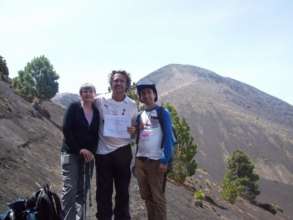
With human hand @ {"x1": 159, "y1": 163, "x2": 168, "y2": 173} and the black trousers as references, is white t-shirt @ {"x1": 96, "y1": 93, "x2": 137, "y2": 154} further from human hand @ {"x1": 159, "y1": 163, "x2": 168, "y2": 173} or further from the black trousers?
human hand @ {"x1": 159, "y1": 163, "x2": 168, "y2": 173}

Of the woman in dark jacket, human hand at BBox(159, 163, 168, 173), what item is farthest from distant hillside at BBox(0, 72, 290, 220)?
human hand at BBox(159, 163, 168, 173)

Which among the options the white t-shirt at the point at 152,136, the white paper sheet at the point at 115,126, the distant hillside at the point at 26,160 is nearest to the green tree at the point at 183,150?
the distant hillside at the point at 26,160

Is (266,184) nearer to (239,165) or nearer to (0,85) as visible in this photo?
(239,165)

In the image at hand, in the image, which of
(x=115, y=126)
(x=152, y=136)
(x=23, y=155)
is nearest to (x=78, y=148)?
(x=115, y=126)

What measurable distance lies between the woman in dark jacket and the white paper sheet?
0.42 ft

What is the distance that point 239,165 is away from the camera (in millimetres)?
67562

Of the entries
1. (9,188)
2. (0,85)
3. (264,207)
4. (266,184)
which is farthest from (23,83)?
(266,184)

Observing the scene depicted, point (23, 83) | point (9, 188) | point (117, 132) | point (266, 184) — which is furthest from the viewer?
point (266, 184)

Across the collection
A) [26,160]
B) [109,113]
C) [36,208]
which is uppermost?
[109,113]

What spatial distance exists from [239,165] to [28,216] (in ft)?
215

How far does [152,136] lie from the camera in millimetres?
5977

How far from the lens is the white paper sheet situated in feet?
18.7

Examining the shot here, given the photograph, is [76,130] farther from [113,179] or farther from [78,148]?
[113,179]

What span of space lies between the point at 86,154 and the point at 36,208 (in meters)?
1.22
